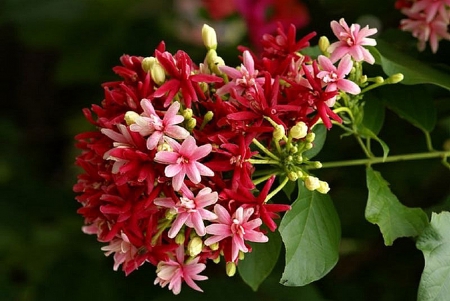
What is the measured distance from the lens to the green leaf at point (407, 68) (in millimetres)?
746

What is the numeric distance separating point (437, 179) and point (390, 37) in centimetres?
38

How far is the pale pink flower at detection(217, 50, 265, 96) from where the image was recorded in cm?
68

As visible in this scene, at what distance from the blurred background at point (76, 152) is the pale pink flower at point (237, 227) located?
0.28m

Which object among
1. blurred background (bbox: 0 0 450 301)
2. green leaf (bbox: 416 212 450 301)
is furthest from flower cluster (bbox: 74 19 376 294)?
blurred background (bbox: 0 0 450 301)

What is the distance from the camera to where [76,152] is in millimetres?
2070

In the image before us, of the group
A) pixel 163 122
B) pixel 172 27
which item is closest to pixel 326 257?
pixel 163 122

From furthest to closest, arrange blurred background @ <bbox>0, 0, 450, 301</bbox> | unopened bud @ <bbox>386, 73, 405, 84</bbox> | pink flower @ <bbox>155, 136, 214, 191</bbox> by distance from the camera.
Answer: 1. blurred background @ <bbox>0, 0, 450, 301</bbox>
2. unopened bud @ <bbox>386, 73, 405, 84</bbox>
3. pink flower @ <bbox>155, 136, 214, 191</bbox>

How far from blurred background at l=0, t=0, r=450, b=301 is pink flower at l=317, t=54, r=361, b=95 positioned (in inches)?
8.7

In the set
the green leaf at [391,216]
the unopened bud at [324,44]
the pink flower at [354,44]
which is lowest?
the green leaf at [391,216]

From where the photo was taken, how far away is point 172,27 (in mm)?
2035

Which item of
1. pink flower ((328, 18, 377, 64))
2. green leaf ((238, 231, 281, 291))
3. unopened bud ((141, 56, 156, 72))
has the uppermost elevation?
pink flower ((328, 18, 377, 64))

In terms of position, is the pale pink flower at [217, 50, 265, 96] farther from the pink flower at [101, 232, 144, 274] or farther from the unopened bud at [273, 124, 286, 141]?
the pink flower at [101, 232, 144, 274]

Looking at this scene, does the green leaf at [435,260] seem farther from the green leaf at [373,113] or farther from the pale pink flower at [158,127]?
the pale pink flower at [158,127]

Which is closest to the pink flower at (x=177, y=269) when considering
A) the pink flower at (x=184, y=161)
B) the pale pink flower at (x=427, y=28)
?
the pink flower at (x=184, y=161)
